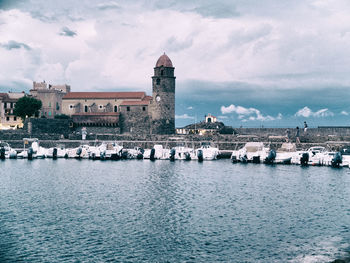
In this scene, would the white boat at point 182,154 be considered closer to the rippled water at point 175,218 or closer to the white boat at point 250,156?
the white boat at point 250,156

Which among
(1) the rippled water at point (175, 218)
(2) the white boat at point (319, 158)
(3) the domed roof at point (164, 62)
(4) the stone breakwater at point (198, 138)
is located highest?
(3) the domed roof at point (164, 62)

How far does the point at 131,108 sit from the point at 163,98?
7.19 metres

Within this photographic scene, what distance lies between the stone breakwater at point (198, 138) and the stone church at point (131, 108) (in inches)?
193

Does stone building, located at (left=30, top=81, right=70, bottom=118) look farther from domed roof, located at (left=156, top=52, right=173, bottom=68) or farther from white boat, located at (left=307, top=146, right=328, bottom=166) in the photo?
white boat, located at (left=307, top=146, right=328, bottom=166)

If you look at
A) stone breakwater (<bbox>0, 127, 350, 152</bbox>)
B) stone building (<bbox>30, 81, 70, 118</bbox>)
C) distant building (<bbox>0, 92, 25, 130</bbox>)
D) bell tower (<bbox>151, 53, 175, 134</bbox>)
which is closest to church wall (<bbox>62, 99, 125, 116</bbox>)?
stone building (<bbox>30, 81, 70, 118</bbox>)

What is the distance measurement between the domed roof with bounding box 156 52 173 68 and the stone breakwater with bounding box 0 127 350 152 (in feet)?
42.9

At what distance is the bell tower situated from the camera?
74562 millimetres

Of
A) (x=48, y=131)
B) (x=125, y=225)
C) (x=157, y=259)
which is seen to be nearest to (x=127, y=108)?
(x=48, y=131)

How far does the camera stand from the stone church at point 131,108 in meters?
74.8

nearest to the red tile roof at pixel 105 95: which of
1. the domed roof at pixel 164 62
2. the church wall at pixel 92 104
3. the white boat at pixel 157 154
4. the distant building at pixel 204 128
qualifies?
the church wall at pixel 92 104

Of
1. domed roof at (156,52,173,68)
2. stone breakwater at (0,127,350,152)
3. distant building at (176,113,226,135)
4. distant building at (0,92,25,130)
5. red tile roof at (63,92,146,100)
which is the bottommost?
stone breakwater at (0,127,350,152)

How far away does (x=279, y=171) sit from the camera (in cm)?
4372

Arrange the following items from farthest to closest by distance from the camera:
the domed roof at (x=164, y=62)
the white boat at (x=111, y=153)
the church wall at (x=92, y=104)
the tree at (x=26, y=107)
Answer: the church wall at (x=92, y=104) < the tree at (x=26, y=107) < the domed roof at (x=164, y=62) < the white boat at (x=111, y=153)

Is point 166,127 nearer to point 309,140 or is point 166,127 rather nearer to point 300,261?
point 309,140
